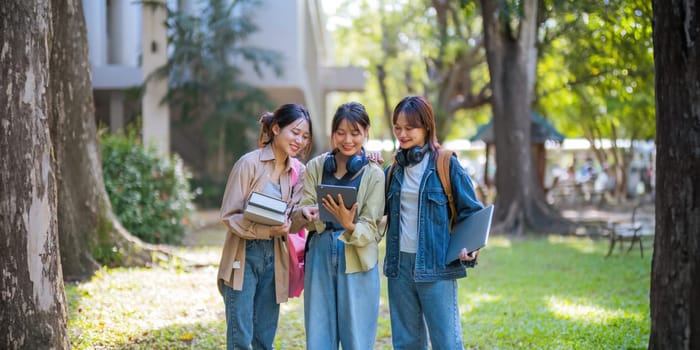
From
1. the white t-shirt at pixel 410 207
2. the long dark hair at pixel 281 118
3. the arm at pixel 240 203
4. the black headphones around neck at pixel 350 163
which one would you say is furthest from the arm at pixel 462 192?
the arm at pixel 240 203

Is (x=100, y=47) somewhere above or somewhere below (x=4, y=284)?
above

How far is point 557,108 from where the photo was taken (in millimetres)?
31266

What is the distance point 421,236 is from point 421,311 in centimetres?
45

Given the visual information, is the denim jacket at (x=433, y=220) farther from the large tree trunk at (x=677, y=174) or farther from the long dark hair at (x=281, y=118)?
the large tree trunk at (x=677, y=174)

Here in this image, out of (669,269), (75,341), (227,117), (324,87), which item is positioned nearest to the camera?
(669,269)

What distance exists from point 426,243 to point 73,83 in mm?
5686

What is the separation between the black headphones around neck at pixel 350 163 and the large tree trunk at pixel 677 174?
1592 millimetres

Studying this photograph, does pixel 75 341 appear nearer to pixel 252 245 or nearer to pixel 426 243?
pixel 252 245

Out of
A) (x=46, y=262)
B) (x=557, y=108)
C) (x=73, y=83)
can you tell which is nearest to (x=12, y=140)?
(x=46, y=262)

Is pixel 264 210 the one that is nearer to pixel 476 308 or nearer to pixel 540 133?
pixel 476 308

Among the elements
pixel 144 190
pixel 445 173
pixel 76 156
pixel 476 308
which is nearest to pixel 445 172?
pixel 445 173

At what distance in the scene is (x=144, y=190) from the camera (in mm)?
11867

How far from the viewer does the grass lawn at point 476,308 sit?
6.01 meters

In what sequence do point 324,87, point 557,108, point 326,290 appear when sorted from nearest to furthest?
point 326,290 → point 324,87 → point 557,108
